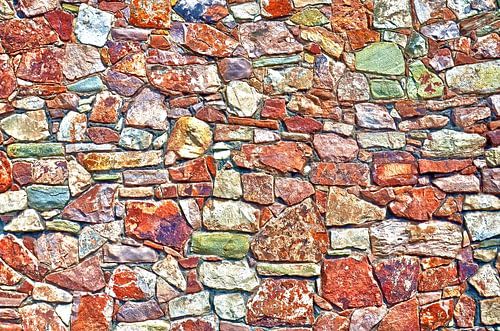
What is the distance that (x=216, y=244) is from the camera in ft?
8.91

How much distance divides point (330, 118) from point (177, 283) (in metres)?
1.11

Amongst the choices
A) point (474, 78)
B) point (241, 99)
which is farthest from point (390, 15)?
point (241, 99)

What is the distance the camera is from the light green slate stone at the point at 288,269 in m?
2.72

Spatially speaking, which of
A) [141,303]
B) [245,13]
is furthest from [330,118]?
[141,303]

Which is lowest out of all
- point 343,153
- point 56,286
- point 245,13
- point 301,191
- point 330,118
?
point 56,286

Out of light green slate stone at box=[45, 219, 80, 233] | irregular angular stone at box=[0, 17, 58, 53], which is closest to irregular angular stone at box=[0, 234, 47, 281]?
light green slate stone at box=[45, 219, 80, 233]

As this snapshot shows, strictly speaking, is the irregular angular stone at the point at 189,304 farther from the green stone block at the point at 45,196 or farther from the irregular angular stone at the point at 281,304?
the green stone block at the point at 45,196

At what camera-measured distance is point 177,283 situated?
2.71m

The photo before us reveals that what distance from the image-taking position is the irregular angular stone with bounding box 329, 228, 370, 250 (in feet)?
9.03

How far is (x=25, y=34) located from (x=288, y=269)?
172 cm

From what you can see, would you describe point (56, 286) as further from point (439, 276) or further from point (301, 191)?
point (439, 276)

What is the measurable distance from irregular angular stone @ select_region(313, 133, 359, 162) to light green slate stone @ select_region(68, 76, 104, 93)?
1.10m

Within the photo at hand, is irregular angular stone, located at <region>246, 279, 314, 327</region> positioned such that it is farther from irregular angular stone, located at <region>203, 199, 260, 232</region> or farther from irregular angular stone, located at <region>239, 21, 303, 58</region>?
irregular angular stone, located at <region>239, 21, 303, 58</region>

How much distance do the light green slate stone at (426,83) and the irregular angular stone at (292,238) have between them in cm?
83
